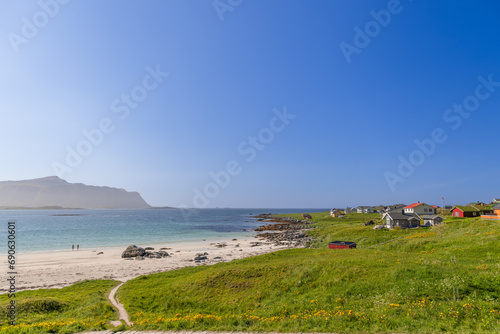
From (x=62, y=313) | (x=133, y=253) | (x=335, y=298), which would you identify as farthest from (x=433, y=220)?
(x=62, y=313)

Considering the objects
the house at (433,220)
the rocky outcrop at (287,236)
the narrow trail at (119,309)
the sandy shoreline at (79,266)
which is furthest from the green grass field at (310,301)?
the house at (433,220)

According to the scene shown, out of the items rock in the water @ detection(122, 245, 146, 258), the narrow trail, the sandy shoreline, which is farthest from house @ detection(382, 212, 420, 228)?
the narrow trail

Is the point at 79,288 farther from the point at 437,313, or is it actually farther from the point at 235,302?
the point at 437,313

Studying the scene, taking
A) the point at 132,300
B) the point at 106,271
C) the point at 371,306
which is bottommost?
the point at 106,271

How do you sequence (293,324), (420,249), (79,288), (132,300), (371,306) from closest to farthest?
(293,324), (371,306), (132,300), (79,288), (420,249)

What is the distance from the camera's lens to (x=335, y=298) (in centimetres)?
1605

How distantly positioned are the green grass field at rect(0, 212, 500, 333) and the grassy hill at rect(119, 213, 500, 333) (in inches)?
2.2

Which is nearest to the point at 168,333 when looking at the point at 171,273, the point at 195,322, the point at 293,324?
the point at 195,322

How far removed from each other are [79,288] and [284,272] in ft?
75.7

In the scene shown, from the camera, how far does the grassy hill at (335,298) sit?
37.3ft

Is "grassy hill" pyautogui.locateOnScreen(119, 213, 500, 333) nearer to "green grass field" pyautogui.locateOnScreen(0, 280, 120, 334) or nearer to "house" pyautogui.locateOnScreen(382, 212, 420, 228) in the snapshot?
"green grass field" pyautogui.locateOnScreen(0, 280, 120, 334)

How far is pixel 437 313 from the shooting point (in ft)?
39.0

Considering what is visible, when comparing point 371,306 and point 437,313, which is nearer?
point 437,313

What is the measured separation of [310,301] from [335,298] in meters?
1.61
